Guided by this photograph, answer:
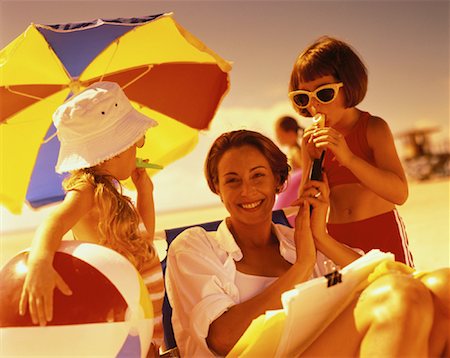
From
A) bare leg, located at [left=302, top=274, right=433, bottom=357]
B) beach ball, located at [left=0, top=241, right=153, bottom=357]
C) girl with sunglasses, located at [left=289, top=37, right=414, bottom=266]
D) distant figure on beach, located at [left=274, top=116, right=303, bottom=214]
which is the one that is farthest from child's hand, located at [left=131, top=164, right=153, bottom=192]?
distant figure on beach, located at [left=274, top=116, right=303, bottom=214]

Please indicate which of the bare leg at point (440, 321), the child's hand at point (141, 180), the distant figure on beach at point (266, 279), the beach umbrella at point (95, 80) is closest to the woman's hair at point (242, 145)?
the distant figure on beach at point (266, 279)

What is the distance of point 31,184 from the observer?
4016 mm

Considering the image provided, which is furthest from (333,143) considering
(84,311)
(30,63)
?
(30,63)

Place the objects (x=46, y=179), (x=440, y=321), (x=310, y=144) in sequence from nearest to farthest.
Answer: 1. (x=440, y=321)
2. (x=310, y=144)
3. (x=46, y=179)

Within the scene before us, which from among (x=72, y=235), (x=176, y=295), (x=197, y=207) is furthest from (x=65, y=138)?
(x=197, y=207)

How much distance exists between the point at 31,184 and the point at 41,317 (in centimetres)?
201

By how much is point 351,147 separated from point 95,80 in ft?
5.29

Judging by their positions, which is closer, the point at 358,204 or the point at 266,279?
the point at 266,279

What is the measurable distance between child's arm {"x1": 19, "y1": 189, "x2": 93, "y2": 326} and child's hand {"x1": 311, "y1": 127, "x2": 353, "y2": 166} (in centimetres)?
136

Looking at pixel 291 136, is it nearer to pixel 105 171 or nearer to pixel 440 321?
pixel 105 171

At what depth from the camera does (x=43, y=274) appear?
2.20 m

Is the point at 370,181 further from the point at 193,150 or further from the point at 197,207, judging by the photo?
the point at 197,207

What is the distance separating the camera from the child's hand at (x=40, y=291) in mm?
2164

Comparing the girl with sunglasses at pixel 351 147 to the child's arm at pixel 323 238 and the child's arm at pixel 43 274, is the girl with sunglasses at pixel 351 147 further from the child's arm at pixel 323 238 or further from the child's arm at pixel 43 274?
the child's arm at pixel 43 274
